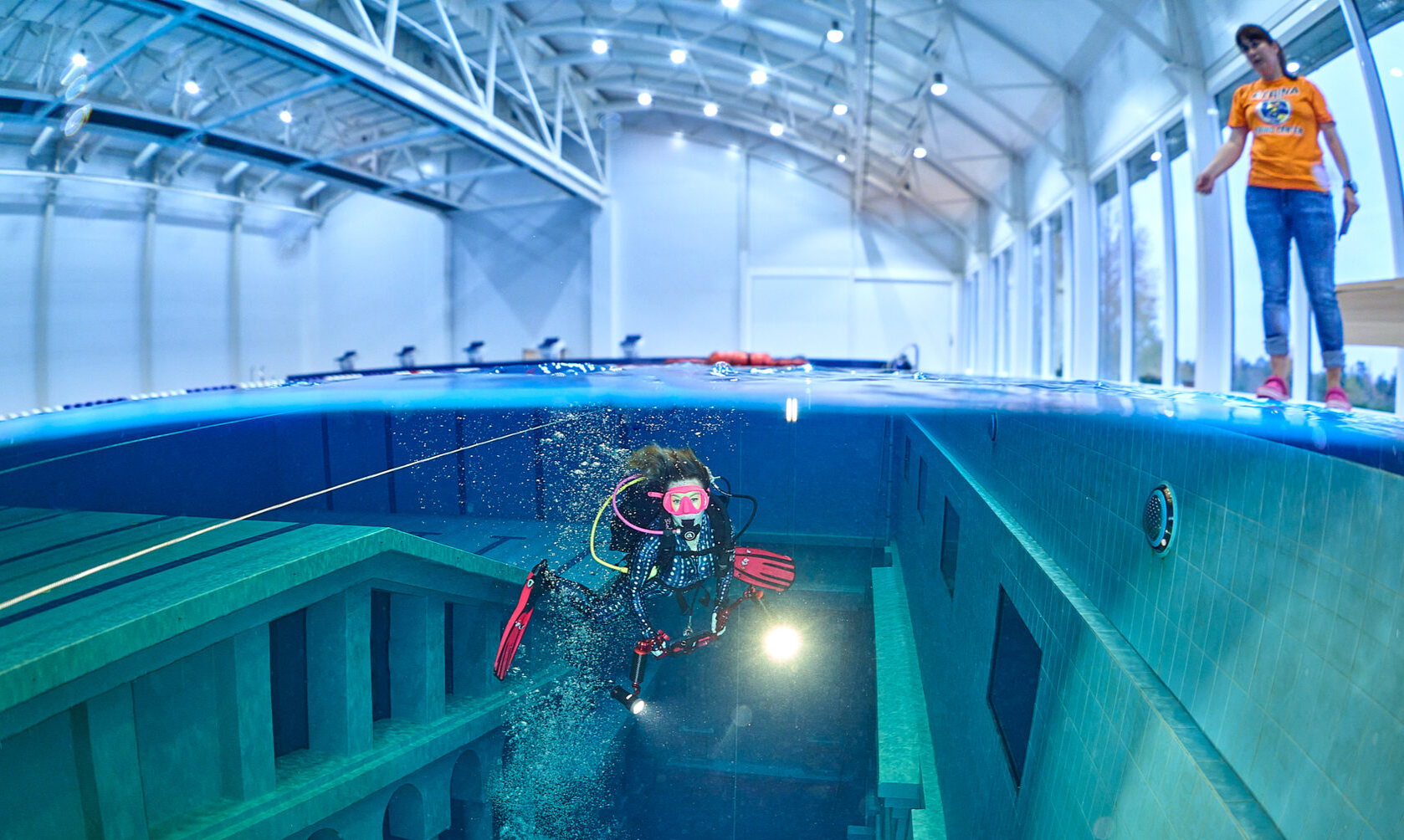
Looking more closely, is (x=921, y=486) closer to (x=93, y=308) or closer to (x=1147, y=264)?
(x=1147, y=264)

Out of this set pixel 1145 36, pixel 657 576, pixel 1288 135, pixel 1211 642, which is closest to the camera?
pixel 1211 642

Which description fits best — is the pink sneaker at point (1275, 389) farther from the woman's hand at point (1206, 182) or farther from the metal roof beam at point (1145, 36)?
the metal roof beam at point (1145, 36)

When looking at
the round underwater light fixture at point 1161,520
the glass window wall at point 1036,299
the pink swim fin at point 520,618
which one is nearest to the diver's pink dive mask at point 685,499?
the pink swim fin at point 520,618

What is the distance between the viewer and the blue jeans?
308cm

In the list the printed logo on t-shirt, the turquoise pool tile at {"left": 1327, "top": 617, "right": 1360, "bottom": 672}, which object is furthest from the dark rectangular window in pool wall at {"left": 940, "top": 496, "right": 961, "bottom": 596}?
the turquoise pool tile at {"left": 1327, "top": 617, "right": 1360, "bottom": 672}

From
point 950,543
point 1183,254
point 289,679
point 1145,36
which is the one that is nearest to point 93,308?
point 289,679

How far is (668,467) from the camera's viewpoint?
11.5ft

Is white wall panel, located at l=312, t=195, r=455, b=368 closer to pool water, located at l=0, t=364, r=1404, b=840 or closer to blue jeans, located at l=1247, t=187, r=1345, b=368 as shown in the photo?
pool water, located at l=0, t=364, r=1404, b=840

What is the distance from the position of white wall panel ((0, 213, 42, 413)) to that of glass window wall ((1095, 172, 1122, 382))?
37.0 ft

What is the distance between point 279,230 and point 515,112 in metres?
12.6

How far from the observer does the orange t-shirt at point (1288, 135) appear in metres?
3.09

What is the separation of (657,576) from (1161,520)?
228 centimetres

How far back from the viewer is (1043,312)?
12.5 m

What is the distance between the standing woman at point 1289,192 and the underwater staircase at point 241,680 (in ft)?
13.7
